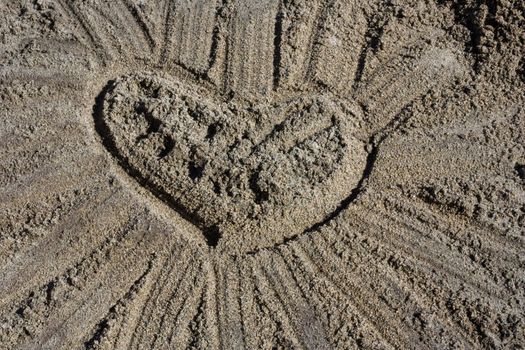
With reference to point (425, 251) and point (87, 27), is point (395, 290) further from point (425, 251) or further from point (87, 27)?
point (87, 27)

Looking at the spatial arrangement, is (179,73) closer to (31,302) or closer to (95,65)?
(95,65)

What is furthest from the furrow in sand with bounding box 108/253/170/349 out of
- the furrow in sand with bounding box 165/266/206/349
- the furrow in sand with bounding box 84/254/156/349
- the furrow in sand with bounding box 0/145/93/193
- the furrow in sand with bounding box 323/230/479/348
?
the furrow in sand with bounding box 323/230/479/348

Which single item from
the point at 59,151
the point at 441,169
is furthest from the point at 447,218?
the point at 59,151

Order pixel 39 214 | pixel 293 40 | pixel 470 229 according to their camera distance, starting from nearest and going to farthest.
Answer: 1. pixel 470 229
2. pixel 39 214
3. pixel 293 40

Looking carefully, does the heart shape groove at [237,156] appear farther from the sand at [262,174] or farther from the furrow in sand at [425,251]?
the furrow in sand at [425,251]

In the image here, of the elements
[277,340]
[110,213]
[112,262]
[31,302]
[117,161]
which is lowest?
[277,340]

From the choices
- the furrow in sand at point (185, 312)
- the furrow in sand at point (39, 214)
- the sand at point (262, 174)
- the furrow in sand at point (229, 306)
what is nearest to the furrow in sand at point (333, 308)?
the sand at point (262, 174)

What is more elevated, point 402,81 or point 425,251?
point 402,81

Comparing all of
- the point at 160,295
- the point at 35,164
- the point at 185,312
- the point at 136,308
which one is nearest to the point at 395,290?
the point at 185,312
